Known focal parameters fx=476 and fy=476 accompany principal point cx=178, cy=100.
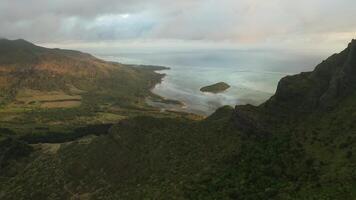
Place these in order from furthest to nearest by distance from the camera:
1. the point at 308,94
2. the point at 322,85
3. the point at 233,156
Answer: the point at 308,94 → the point at 322,85 → the point at 233,156

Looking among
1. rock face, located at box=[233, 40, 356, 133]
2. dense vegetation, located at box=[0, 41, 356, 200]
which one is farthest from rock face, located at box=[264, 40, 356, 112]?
dense vegetation, located at box=[0, 41, 356, 200]

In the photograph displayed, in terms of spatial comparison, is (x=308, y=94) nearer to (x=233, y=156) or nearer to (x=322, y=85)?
(x=322, y=85)

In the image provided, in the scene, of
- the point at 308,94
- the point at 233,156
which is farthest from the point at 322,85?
the point at 233,156

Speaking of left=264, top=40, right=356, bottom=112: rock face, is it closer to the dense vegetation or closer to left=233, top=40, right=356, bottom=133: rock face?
left=233, top=40, right=356, bottom=133: rock face

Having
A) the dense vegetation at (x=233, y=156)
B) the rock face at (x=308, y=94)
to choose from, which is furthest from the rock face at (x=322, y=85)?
the dense vegetation at (x=233, y=156)

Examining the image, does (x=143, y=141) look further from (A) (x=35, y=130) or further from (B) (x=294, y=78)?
(A) (x=35, y=130)

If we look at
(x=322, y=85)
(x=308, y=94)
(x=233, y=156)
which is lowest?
(x=233, y=156)
